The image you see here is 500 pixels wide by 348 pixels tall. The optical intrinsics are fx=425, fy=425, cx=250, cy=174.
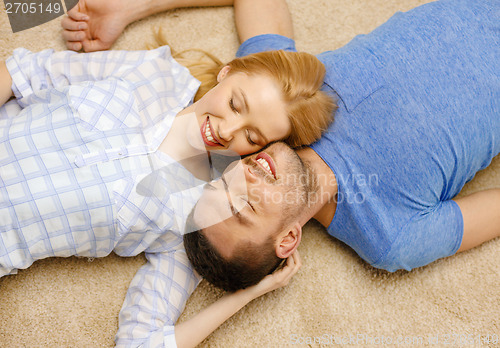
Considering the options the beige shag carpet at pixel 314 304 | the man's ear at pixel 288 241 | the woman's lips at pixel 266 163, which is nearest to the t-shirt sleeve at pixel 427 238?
the beige shag carpet at pixel 314 304

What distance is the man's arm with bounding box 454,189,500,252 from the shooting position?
101 cm

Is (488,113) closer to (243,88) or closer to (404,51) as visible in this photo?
(404,51)

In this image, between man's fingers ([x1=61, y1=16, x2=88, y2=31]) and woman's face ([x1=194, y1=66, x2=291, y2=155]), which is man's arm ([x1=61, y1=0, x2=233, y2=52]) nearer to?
man's fingers ([x1=61, y1=16, x2=88, y2=31])

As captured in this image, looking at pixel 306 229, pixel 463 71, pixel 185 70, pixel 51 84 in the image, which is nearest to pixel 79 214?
pixel 51 84

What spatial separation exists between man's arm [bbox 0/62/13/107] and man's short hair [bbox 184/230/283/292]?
56 centimetres

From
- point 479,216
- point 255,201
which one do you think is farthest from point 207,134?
point 479,216

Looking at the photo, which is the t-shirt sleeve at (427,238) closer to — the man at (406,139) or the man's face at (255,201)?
the man at (406,139)

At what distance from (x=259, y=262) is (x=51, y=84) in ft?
2.21

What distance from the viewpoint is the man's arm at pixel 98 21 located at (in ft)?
3.73

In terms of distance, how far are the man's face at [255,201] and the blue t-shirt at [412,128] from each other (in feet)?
0.43

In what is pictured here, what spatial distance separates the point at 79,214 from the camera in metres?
0.92

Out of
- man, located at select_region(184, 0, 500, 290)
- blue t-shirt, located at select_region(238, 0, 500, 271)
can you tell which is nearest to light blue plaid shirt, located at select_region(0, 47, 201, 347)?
man, located at select_region(184, 0, 500, 290)

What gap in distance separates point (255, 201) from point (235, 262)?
13 centimetres

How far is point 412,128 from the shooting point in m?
0.95
